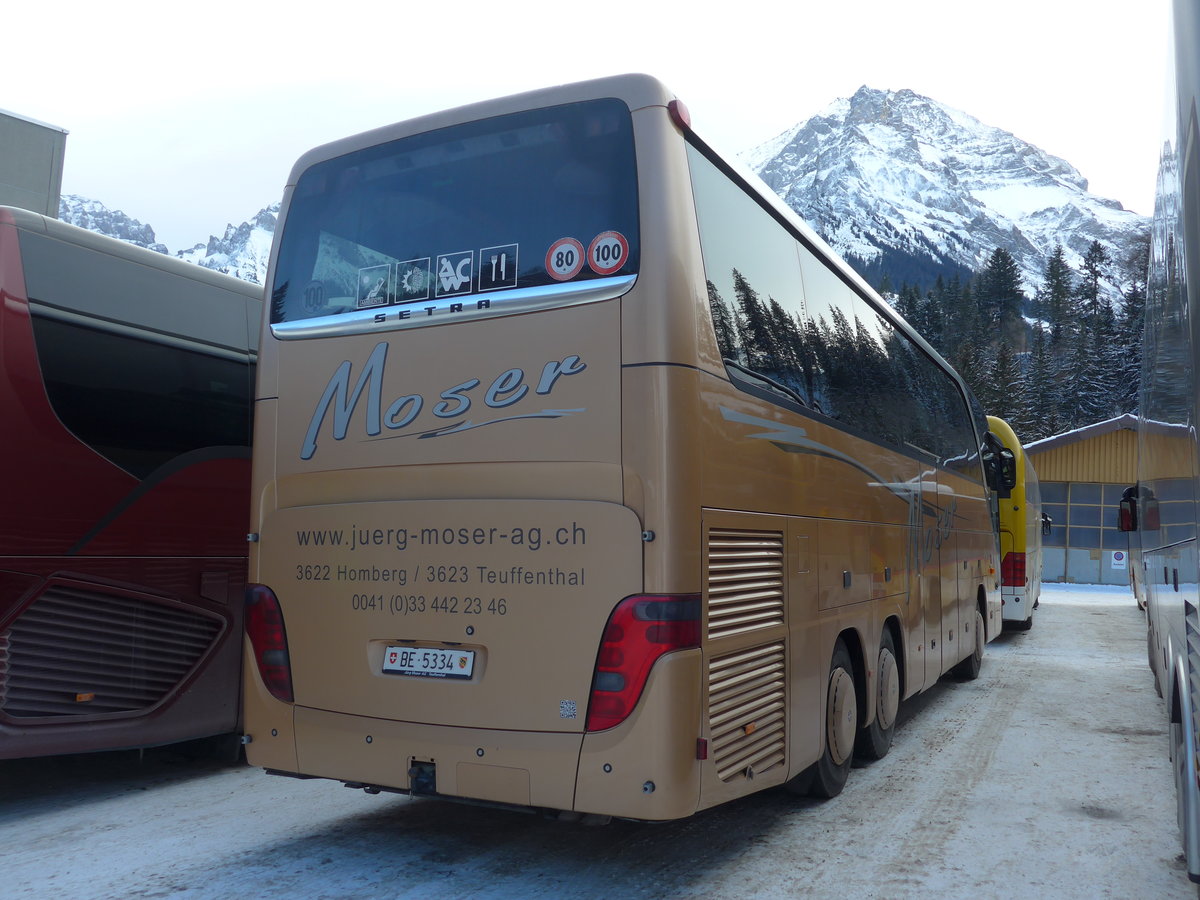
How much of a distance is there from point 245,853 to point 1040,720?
22.3 ft

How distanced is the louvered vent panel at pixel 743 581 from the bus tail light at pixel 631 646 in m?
0.26

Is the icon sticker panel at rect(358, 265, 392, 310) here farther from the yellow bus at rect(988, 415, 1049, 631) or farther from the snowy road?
the yellow bus at rect(988, 415, 1049, 631)

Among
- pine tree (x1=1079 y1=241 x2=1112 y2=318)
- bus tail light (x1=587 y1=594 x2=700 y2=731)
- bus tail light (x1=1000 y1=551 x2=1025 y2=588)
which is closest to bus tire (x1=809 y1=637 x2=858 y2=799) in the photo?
bus tail light (x1=587 y1=594 x2=700 y2=731)

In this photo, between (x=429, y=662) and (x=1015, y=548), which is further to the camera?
(x=1015, y=548)

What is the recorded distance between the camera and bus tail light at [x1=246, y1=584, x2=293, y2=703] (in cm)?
473

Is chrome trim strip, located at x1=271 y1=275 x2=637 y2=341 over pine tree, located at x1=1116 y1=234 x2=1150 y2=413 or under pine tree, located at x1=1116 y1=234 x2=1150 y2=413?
under

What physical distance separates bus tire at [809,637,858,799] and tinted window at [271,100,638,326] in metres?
2.79

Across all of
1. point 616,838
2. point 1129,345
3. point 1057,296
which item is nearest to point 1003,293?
point 1057,296

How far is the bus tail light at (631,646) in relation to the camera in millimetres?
3912

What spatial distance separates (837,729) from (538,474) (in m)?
2.66

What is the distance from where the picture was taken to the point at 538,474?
4.18m

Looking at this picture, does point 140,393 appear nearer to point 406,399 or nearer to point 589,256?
point 406,399

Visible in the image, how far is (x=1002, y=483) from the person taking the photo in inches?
548

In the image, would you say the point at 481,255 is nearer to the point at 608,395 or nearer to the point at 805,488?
the point at 608,395
